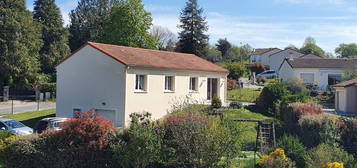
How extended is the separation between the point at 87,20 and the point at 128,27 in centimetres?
2436

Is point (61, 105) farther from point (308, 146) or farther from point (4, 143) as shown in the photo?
point (308, 146)

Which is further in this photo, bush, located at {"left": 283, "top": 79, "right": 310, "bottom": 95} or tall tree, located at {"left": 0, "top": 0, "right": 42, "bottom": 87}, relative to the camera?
tall tree, located at {"left": 0, "top": 0, "right": 42, "bottom": 87}

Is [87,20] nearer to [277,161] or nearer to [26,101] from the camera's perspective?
[26,101]

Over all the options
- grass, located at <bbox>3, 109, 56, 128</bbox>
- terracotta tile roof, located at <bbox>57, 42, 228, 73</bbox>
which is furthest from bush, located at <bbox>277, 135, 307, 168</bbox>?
grass, located at <bbox>3, 109, 56, 128</bbox>

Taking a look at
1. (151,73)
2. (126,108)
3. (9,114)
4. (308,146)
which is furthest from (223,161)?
(9,114)

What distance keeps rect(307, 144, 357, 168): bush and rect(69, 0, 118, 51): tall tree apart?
60.3 m

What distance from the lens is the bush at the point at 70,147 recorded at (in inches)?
632

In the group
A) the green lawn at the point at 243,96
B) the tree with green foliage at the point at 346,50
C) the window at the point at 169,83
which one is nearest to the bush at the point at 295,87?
the green lawn at the point at 243,96

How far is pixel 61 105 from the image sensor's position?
32.7 meters

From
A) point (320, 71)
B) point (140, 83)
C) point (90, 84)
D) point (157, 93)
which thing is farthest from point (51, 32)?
point (320, 71)

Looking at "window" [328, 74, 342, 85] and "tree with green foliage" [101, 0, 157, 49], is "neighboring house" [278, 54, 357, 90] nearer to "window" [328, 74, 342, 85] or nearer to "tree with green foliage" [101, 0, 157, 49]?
"window" [328, 74, 342, 85]

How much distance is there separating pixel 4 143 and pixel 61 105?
52.4 ft

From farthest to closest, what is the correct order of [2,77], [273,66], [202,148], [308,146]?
[273,66]
[2,77]
[308,146]
[202,148]

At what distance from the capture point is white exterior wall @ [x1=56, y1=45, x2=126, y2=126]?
2967 centimetres
